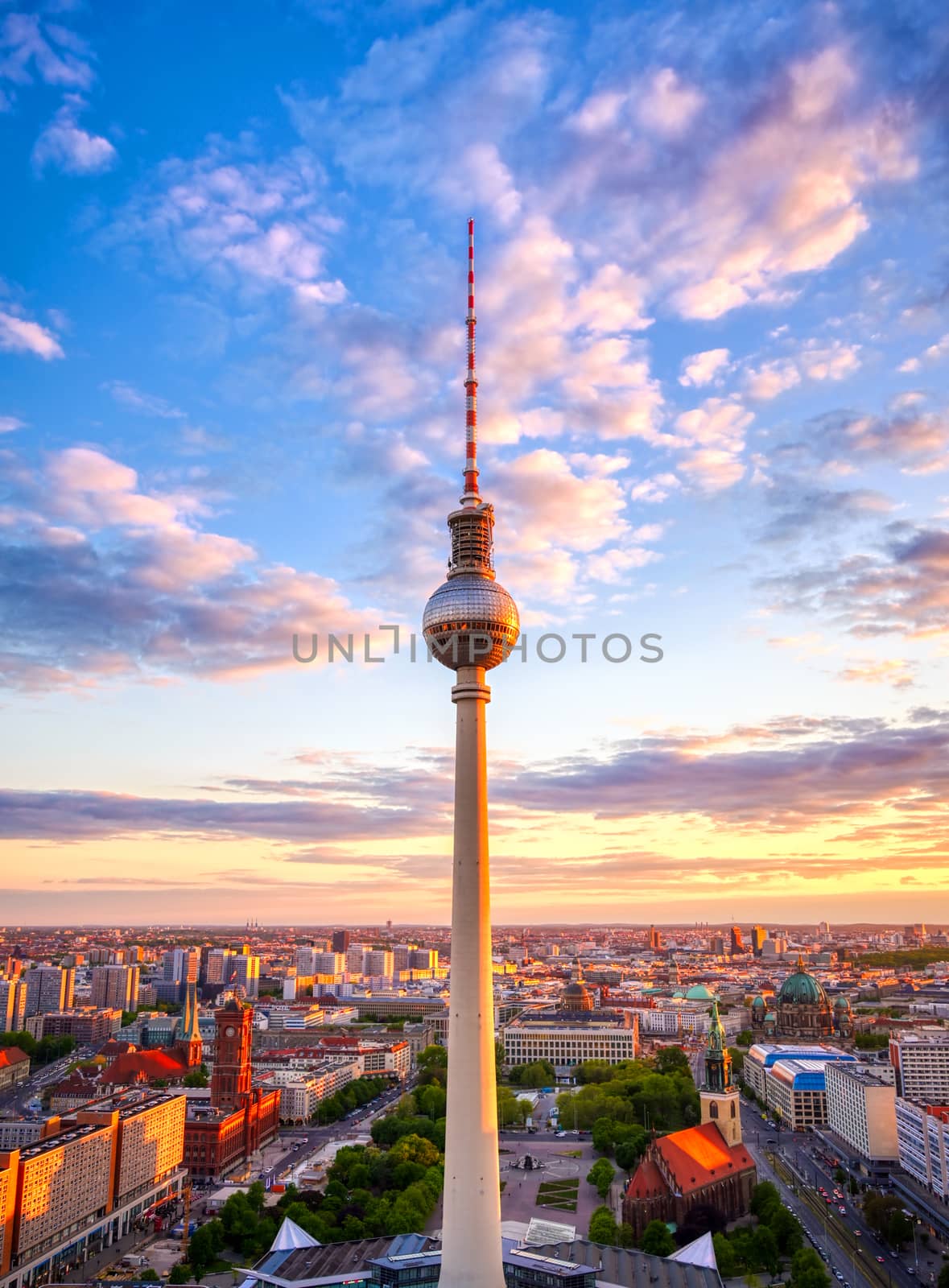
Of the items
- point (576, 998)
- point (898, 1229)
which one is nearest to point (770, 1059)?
point (576, 998)

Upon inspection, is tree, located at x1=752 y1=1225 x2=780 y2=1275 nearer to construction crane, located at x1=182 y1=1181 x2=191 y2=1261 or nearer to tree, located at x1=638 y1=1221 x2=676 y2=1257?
tree, located at x1=638 y1=1221 x2=676 y2=1257

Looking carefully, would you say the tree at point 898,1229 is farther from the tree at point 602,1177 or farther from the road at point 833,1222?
the tree at point 602,1177

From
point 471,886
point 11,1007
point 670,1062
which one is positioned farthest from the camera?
point 11,1007

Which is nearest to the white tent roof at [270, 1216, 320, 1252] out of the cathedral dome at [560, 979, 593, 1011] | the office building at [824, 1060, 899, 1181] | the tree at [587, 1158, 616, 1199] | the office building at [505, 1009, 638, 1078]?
the tree at [587, 1158, 616, 1199]

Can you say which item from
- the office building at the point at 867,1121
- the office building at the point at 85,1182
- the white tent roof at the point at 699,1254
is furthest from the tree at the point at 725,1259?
the office building at the point at 85,1182

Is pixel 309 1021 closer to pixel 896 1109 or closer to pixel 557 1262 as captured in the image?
pixel 896 1109

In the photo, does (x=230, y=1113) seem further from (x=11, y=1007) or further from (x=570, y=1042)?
(x=11, y=1007)
